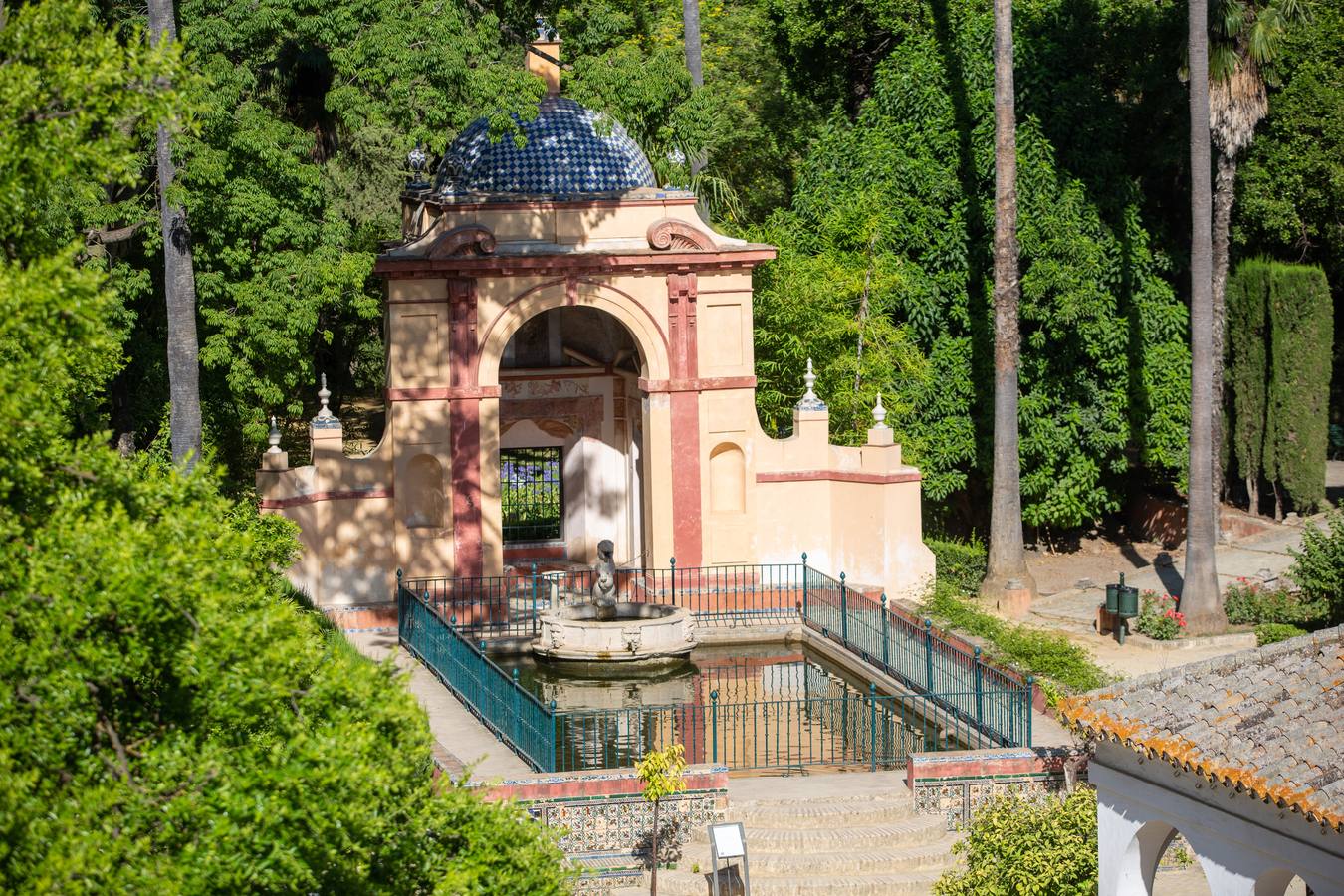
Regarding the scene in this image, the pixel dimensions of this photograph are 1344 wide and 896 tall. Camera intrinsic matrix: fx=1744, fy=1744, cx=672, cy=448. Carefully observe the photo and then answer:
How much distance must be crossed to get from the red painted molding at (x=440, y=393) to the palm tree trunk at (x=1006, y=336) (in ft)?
25.0

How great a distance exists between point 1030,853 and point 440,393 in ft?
41.1

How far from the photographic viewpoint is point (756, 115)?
1486 inches

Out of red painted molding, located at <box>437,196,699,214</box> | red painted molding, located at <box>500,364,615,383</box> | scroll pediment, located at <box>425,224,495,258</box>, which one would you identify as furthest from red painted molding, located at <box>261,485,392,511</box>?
red painted molding, located at <box>437,196,699,214</box>

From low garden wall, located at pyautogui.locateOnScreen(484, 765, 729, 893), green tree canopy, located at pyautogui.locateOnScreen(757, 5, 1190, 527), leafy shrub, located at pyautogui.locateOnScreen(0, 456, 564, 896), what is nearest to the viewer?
leafy shrub, located at pyautogui.locateOnScreen(0, 456, 564, 896)

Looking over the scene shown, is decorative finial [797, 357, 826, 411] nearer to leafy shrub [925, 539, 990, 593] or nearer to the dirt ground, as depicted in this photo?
leafy shrub [925, 539, 990, 593]

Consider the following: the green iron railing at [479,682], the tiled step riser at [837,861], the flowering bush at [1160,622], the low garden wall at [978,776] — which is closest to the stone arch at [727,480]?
the green iron railing at [479,682]

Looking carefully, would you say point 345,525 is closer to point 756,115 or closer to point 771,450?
point 771,450

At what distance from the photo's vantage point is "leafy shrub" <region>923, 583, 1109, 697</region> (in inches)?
782

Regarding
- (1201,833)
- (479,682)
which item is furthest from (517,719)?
(1201,833)

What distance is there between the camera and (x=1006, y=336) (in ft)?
85.6

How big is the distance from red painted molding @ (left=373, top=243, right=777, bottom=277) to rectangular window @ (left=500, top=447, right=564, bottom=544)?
16.1ft

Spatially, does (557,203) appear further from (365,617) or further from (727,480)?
(365,617)

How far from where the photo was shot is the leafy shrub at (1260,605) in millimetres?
23844

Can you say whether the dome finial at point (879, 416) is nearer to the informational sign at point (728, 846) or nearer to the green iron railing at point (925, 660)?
the green iron railing at point (925, 660)
